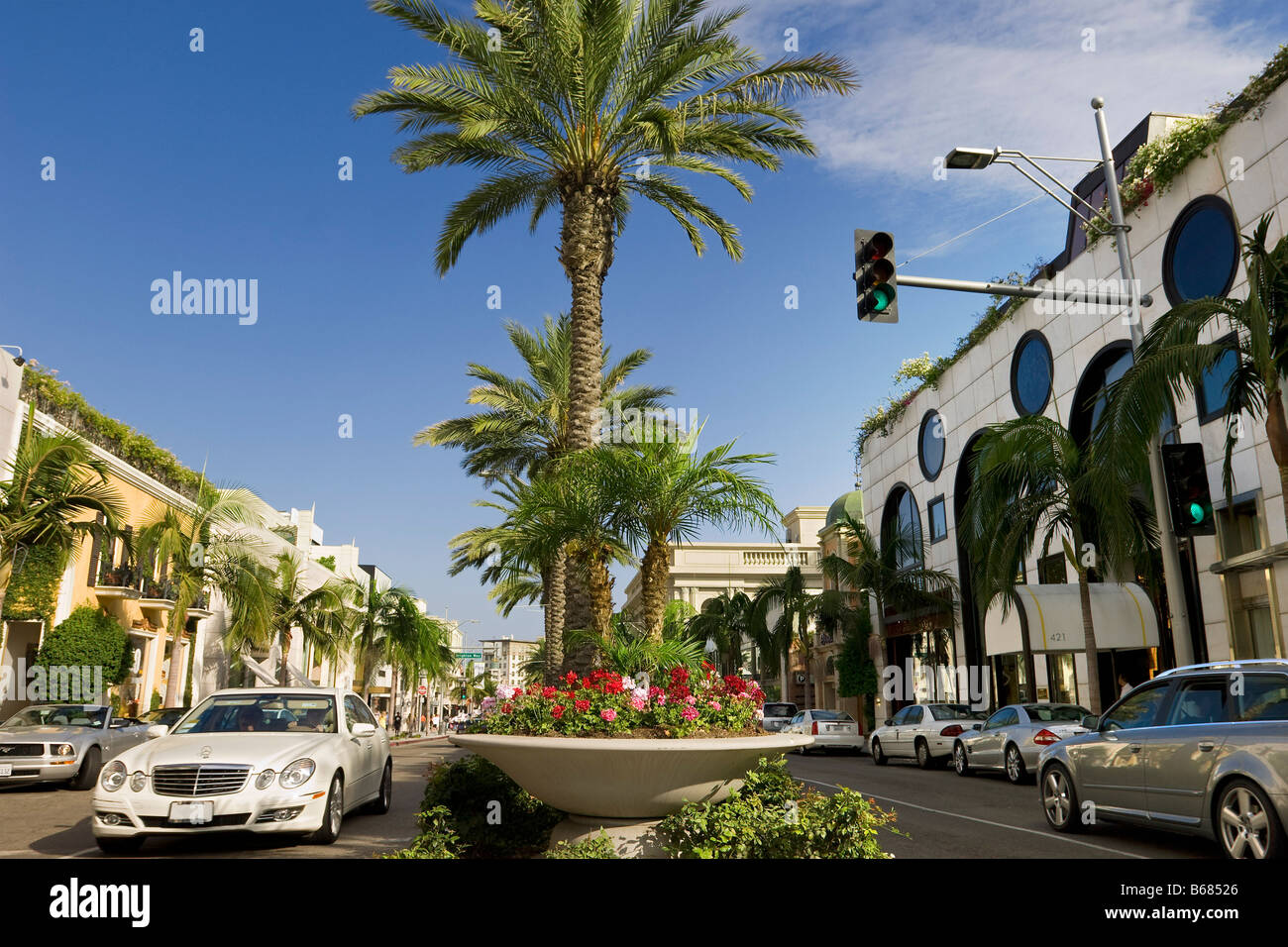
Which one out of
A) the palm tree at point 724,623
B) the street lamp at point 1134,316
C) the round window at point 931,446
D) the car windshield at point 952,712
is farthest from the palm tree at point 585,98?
the palm tree at point 724,623

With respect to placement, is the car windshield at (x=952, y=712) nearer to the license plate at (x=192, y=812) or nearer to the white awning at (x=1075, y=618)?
the white awning at (x=1075, y=618)

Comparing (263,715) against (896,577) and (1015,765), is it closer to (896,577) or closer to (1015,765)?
(1015,765)

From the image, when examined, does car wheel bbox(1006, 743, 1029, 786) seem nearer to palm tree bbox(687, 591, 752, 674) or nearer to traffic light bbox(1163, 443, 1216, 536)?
traffic light bbox(1163, 443, 1216, 536)

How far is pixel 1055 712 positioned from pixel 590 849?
43.6 feet

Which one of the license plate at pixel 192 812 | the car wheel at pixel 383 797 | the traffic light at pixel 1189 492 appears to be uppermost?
the traffic light at pixel 1189 492

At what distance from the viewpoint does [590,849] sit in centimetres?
581

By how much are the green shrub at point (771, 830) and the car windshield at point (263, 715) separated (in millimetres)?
5564

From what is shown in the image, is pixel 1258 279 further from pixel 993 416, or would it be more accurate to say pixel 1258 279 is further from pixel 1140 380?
pixel 993 416

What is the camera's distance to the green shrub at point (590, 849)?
5785 mm

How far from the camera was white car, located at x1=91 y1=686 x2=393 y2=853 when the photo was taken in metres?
7.95

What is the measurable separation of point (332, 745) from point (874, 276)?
7.86 metres

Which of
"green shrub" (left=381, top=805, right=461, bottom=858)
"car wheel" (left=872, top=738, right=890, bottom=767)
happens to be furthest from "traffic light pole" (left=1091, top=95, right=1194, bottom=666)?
"car wheel" (left=872, top=738, right=890, bottom=767)

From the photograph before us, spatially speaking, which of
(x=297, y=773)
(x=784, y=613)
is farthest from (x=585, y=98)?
(x=784, y=613)

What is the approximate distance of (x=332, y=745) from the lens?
374 inches
